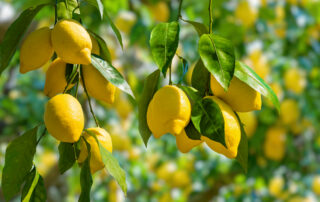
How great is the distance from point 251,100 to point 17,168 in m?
0.33

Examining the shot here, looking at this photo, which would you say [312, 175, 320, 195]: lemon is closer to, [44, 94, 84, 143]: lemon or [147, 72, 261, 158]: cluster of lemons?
[147, 72, 261, 158]: cluster of lemons

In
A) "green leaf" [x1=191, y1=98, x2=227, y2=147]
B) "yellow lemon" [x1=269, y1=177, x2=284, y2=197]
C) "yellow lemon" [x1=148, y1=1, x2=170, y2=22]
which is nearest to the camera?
"green leaf" [x1=191, y1=98, x2=227, y2=147]

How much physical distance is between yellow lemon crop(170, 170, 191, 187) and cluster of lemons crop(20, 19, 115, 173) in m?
2.28

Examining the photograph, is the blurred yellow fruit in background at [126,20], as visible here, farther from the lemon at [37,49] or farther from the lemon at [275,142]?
the lemon at [37,49]

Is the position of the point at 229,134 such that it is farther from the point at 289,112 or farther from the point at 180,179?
the point at 180,179

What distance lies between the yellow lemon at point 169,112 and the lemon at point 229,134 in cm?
4

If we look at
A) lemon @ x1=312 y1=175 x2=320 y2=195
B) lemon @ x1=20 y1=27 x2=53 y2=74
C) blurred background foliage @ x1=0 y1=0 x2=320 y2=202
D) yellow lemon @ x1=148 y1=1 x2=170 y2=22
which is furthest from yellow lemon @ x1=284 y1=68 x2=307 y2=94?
lemon @ x1=20 y1=27 x2=53 y2=74

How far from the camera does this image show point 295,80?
2352 millimetres

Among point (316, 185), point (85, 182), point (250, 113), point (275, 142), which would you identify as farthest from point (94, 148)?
point (316, 185)

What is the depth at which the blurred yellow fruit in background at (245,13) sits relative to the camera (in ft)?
7.36

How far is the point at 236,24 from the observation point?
236 centimetres

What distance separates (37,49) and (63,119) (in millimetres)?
113

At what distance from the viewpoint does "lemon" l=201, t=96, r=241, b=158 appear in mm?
657

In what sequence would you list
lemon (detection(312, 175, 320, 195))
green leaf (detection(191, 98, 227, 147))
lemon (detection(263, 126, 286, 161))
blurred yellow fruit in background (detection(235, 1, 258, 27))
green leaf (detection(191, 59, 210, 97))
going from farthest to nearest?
lemon (detection(312, 175, 320, 195)) → lemon (detection(263, 126, 286, 161)) → blurred yellow fruit in background (detection(235, 1, 258, 27)) → green leaf (detection(191, 59, 210, 97)) → green leaf (detection(191, 98, 227, 147))
